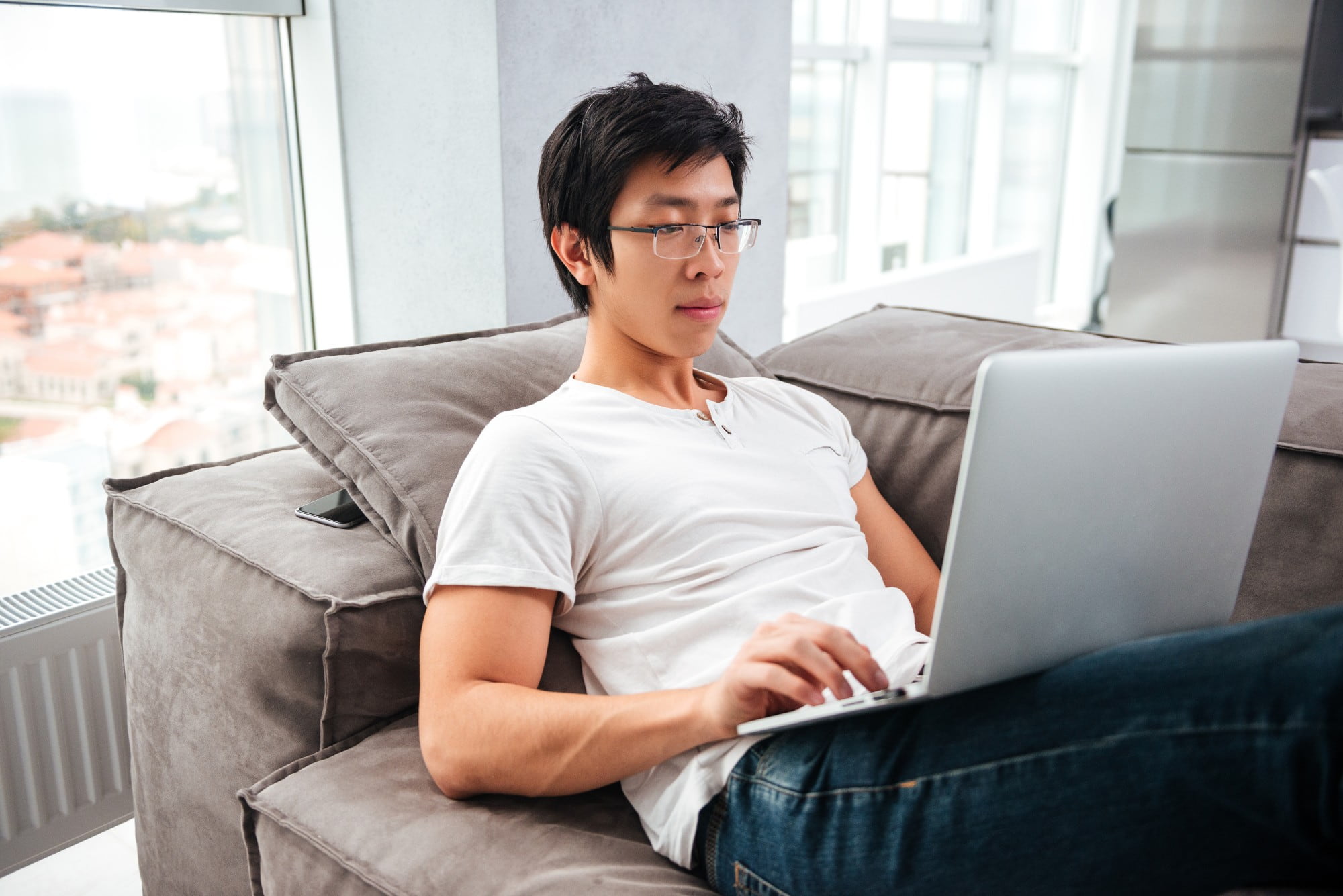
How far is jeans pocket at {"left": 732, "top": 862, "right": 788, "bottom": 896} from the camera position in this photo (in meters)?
0.88

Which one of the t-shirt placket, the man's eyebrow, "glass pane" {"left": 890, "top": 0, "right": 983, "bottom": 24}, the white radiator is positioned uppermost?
"glass pane" {"left": 890, "top": 0, "right": 983, "bottom": 24}

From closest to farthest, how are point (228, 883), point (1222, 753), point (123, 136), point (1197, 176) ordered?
point (1222, 753) < point (228, 883) < point (123, 136) < point (1197, 176)

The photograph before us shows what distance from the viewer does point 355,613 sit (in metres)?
1.08

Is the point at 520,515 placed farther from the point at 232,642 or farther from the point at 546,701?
the point at 232,642

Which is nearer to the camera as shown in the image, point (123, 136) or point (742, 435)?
point (742, 435)

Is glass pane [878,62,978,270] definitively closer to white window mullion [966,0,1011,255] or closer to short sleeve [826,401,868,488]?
white window mullion [966,0,1011,255]

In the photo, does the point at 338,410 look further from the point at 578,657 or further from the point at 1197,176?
the point at 1197,176

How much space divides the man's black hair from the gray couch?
0.80 ft

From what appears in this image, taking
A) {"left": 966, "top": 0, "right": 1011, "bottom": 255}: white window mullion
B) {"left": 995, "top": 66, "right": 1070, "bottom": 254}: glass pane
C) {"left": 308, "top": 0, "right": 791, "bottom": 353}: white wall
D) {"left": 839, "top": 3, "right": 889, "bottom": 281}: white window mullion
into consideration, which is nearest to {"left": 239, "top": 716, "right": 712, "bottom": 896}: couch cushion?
{"left": 308, "top": 0, "right": 791, "bottom": 353}: white wall

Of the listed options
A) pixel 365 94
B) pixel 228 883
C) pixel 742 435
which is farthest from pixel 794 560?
pixel 365 94

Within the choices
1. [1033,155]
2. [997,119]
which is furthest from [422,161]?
[1033,155]

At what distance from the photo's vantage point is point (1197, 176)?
15.3 ft

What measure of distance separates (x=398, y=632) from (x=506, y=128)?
1119 millimetres

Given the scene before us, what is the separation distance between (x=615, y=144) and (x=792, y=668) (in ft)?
2.08
